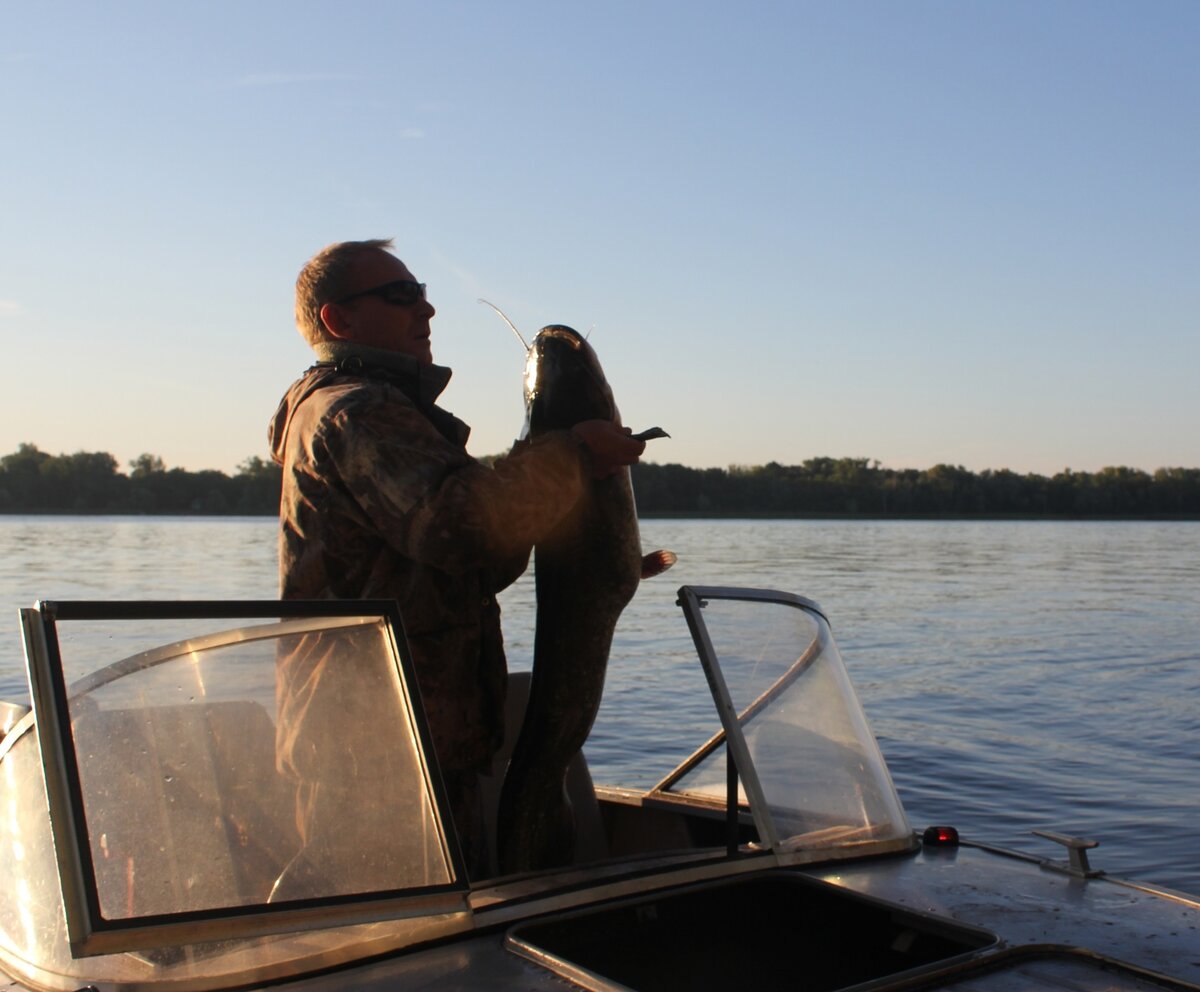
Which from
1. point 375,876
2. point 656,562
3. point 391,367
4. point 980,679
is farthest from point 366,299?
point 980,679

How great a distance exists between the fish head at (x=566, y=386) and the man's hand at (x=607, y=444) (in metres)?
0.27

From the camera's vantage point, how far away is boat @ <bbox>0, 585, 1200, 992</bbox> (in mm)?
2199

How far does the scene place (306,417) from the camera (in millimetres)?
2982

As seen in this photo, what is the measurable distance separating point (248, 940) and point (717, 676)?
1331mm

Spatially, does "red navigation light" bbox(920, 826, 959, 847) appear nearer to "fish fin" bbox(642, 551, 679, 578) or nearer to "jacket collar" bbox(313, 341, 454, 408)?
"fish fin" bbox(642, 551, 679, 578)

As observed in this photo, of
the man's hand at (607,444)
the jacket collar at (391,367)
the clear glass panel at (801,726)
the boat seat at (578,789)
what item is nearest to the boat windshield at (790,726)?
the clear glass panel at (801,726)

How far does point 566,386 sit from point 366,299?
58cm

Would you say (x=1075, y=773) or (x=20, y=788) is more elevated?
(x=20, y=788)

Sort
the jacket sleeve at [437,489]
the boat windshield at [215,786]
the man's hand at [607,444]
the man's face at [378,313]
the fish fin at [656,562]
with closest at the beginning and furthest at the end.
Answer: the boat windshield at [215,786] → the jacket sleeve at [437,489] → the man's hand at [607,444] → the man's face at [378,313] → the fish fin at [656,562]

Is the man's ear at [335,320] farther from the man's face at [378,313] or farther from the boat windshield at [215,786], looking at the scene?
the boat windshield at [215,786]

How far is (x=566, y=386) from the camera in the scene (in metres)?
3.38

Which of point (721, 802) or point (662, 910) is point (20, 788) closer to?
point (662, 910)

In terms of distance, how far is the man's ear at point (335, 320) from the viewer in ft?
10.4

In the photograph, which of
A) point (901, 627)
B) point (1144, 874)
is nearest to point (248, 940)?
point (1144, 874)
